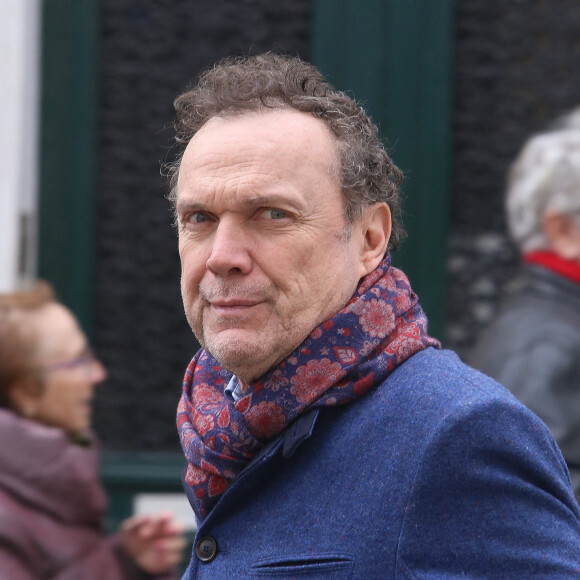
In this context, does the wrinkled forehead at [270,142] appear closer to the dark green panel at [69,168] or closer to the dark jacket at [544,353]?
the dark jacket at [544,353]

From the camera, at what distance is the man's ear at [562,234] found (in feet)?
10.8

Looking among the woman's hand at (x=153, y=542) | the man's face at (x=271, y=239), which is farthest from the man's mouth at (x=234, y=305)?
the woman's hand at (x=153, y=542)

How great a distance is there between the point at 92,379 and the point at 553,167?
1700 mm

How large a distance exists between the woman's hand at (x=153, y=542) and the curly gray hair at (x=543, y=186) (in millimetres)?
1483

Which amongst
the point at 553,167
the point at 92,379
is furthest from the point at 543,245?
the point at 92,379

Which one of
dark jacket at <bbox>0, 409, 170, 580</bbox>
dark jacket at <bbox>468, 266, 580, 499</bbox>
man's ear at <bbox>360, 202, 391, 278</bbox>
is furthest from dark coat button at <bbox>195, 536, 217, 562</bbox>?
dark jacket at <bbox>468, 266, 580, 499</bbox>

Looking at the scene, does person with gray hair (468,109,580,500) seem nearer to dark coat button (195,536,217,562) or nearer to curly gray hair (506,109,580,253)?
curly gray hair (506,109,580,253)

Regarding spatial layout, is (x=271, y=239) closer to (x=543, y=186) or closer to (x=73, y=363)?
(x=73, y=363)

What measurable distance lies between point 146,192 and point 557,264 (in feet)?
7.83

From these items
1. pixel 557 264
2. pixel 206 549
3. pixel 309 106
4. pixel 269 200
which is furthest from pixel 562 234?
pixel 206 549

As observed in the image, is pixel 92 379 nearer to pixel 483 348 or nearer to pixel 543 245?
pixel 483 348

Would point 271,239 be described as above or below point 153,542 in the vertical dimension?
above

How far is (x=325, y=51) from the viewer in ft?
16.0

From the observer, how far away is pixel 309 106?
6.22 ft
